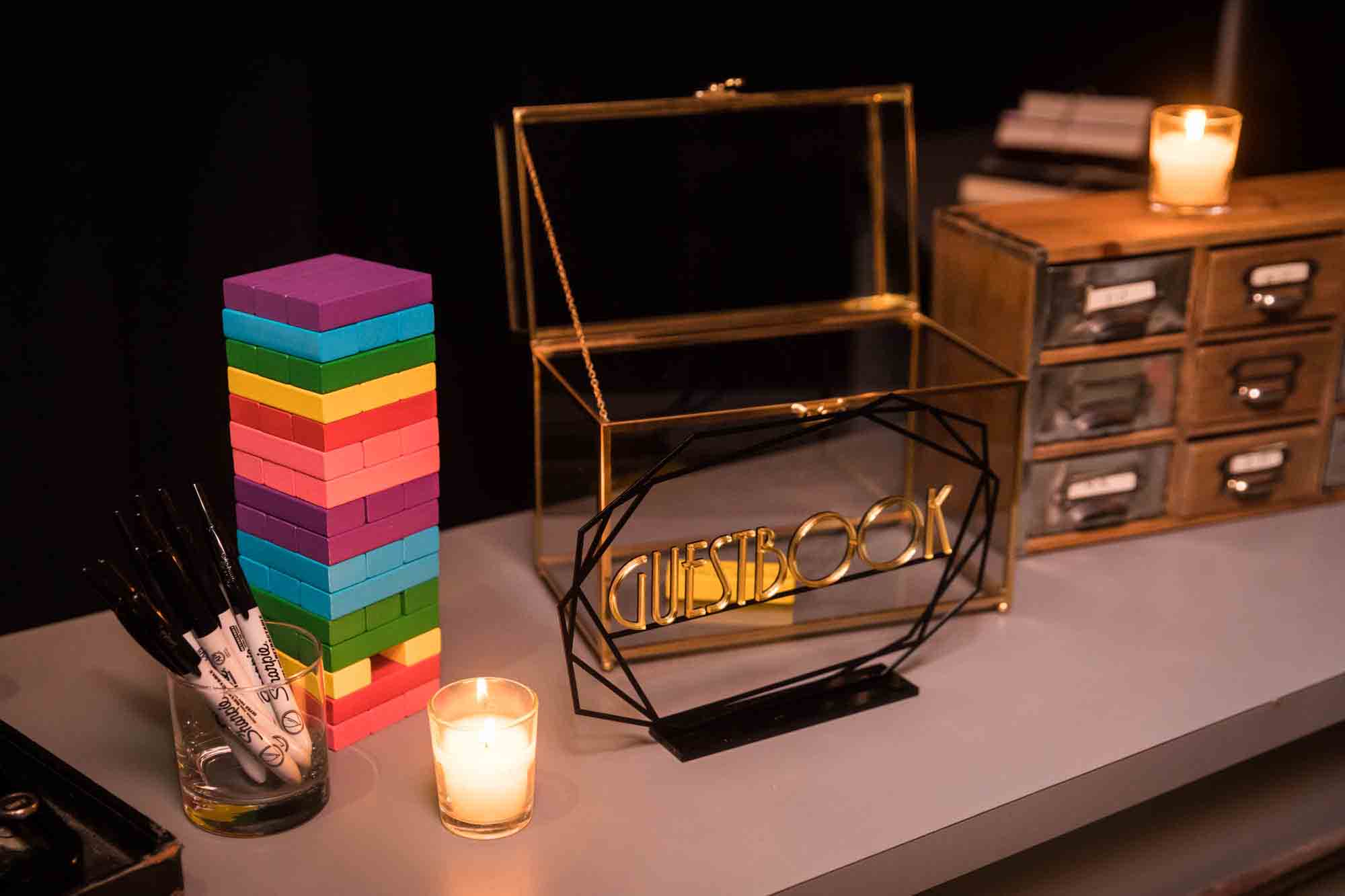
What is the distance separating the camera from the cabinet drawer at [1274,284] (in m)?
1.06

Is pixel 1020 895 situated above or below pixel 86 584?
below

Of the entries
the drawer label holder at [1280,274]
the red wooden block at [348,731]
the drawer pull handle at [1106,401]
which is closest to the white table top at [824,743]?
the red wooden block at [348,731]

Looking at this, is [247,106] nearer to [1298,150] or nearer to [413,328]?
[413,328]

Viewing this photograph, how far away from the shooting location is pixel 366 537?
0.79 metres

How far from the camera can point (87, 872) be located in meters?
0.66

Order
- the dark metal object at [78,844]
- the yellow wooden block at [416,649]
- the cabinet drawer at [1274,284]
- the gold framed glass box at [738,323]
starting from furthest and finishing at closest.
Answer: the cabinet drawer at [1274,284], the gold framed glass box at [738,323], the yellow wooden block at [416,649], the dark metal object at [78,844]

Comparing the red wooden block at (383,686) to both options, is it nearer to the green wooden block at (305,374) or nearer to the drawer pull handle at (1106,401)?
the green wooden block at (305,374)

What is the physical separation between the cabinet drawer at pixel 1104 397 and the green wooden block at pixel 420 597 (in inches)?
18.0

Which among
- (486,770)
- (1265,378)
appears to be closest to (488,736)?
(486,770)

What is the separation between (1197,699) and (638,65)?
0.59 meters

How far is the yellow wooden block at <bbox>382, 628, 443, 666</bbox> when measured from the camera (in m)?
0.85

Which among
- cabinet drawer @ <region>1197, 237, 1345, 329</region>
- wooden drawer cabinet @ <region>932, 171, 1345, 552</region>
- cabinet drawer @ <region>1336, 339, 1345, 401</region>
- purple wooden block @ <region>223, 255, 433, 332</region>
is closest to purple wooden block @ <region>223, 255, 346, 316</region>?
purple wooden block @ <region>223, 255, 433, 332</region>

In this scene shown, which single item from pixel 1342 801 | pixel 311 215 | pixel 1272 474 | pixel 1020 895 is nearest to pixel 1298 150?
pixel 1272 474

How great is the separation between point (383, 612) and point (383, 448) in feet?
0.33
